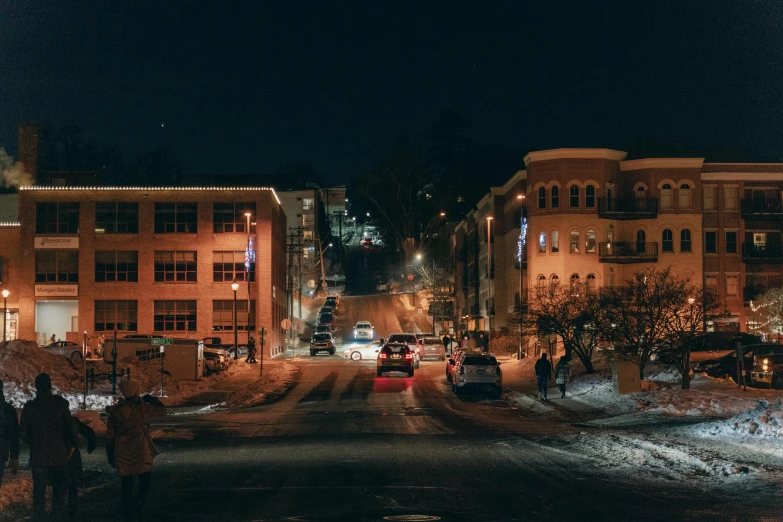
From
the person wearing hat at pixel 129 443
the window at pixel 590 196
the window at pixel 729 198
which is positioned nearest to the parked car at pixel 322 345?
the window at pixel 590 196

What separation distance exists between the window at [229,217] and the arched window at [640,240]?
29.6 m

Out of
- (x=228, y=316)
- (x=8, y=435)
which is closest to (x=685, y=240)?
(x=228, y=316)

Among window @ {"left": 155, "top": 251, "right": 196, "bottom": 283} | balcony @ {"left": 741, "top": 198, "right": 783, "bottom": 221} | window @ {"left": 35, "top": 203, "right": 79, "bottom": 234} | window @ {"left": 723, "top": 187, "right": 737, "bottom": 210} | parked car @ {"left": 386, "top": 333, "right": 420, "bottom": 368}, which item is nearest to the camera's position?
parked car @ {"left": 386, "top": 333, "right": 420, "bottom": 368}

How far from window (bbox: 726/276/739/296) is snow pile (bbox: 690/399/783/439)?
5022 centimetres

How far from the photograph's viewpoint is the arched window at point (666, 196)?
66500 millimetres

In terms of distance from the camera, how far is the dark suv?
4484 centimetres

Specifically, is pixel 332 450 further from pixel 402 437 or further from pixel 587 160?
pixel 587 160

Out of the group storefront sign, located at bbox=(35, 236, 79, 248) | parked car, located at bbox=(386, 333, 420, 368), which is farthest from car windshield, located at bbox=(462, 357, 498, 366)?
storefront sign, located at bbox=(35, 236, 79, 248)

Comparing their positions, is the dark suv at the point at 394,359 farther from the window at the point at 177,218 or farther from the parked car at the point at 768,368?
the window at the point at 177,218

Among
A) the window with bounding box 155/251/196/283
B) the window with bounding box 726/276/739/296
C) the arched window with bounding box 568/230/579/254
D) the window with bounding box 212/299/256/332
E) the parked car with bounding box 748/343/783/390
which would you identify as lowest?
the parked car with bounding box 748/343/783/390

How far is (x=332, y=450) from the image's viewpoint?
18.5 meters

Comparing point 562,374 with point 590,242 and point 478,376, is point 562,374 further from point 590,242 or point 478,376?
point 590,242

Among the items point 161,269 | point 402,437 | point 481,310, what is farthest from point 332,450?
point 481,310

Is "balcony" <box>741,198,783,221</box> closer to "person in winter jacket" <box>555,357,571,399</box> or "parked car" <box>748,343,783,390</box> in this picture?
"parked car" <box>748,343,783,390</box>
